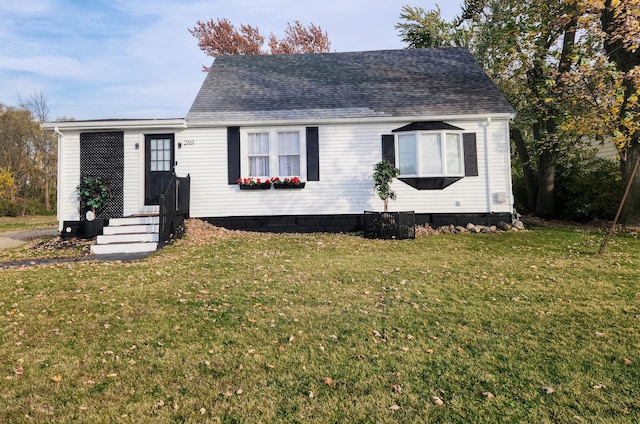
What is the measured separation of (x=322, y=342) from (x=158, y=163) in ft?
31.3

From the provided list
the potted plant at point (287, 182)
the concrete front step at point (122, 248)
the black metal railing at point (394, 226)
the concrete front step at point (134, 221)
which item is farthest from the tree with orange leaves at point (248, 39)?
the concrete front step at point (122, 248)

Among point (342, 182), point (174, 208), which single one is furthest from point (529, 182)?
point (174, 208)

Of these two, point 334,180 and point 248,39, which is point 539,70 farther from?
point 248,39

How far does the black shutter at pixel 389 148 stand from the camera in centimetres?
1097

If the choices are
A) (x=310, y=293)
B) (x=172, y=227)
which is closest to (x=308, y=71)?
(x=172, y=227)

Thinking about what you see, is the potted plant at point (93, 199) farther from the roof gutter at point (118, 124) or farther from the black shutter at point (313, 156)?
the black shutter at point (313, 156)

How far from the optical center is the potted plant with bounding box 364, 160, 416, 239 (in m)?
9.75

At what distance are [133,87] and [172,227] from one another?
639 inches

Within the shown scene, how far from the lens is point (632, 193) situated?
1038 centimetres

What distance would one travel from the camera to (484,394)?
2574mm

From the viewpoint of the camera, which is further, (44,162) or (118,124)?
(44,162)

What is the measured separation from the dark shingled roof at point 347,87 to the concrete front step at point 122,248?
4470 mm

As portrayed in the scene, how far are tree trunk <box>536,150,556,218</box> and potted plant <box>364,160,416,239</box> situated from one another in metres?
7.09

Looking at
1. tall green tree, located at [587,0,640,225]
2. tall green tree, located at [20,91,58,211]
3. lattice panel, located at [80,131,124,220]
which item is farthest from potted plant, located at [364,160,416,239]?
tall green tree, located at [20,91,58,211]
